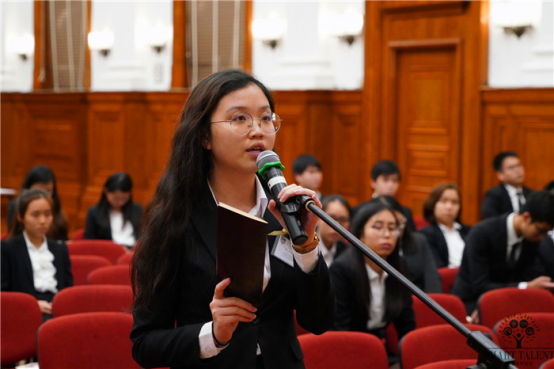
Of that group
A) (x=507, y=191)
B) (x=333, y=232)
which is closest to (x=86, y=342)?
(x=333, y=232)

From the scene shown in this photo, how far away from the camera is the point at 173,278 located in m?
1.70

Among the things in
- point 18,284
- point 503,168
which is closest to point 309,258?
point 18,284

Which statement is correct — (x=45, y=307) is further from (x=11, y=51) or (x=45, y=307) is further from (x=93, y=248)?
(x=11, y=51)

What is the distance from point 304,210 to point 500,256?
3.39 metres

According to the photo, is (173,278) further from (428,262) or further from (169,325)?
(428,262)

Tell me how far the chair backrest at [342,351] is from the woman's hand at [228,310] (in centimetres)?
143

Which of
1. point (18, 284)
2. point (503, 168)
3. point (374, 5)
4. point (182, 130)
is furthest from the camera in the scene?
point (374, 5)

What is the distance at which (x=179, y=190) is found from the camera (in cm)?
179

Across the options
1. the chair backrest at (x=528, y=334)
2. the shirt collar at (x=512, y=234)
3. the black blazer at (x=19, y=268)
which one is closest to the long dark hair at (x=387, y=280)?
the chair backrest at (x=528, y=334)

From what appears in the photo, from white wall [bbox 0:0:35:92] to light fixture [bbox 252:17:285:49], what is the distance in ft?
15.9

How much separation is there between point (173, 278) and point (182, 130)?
39 cm

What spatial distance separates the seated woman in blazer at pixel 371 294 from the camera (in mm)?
3807

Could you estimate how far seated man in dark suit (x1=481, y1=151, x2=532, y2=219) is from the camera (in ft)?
21.2

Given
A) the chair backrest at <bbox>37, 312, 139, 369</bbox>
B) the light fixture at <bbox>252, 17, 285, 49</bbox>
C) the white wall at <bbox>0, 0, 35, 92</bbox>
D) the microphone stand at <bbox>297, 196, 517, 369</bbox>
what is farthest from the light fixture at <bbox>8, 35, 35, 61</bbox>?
the microphone stand at <bbox>297, 196, 517, 369</bbox>
